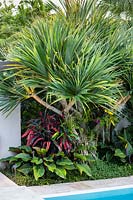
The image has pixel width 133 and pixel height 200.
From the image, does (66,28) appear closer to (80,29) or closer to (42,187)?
(80,29)

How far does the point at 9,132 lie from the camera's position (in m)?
9.61

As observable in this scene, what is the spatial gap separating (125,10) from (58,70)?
15.3 feet

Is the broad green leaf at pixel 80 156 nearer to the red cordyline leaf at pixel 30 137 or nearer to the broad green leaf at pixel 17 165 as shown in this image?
the red cordyline leaf at pixel 30 137

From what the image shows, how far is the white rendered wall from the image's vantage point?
949 cm

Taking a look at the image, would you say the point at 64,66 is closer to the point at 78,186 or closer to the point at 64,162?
the point at 64,162

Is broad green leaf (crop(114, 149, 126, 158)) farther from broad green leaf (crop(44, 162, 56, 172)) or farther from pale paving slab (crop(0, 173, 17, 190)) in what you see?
pale paving slab (crop(0, 173, 17, 190))

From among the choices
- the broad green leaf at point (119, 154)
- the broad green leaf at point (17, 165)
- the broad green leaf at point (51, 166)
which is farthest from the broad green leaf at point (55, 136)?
the broad green leaf at point (119, 154)

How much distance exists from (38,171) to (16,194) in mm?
1405

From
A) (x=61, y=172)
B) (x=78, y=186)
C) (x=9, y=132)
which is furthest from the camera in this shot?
(x=9, y=132)

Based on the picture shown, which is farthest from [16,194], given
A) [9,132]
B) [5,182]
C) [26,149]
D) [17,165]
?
[9,132]

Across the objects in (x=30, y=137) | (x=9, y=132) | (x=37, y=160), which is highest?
(x=9, y=132)

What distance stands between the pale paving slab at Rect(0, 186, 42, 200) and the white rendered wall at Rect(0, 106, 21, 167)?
7.24ft

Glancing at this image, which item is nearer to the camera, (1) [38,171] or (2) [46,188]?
(2) [46,188]

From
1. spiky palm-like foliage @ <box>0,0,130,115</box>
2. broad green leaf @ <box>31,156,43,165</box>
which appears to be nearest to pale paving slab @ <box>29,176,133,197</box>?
broad green leaf @ <box>31,156,43,165</box>
